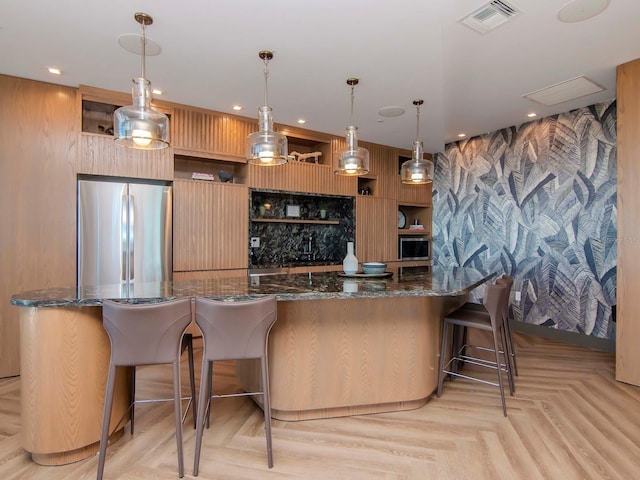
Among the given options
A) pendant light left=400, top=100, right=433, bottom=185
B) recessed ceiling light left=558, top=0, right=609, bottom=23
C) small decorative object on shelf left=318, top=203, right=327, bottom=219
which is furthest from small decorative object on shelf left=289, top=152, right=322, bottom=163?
recessed ceiling light left=558, top=0, right=609, bottom=23

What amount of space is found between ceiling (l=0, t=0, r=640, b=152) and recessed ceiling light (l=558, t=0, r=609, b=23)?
0.13 ft

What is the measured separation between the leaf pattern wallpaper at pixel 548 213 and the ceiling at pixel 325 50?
557 mm

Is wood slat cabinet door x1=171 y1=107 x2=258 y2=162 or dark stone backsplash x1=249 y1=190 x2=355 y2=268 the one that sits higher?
wood slat cabinet door x1=171 y1=107 x2=258 y2=162

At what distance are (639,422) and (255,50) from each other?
3.79m

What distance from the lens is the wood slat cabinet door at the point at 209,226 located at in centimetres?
416

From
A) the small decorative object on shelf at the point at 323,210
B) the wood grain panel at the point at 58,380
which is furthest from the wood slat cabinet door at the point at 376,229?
the wood grain panel at the point at 58,380

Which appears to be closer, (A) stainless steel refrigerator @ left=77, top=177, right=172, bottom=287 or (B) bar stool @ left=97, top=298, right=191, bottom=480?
(B) bar stool @ left=97, top=298, right=191, bottom=480

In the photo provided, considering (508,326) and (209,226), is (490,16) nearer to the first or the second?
(508,326)

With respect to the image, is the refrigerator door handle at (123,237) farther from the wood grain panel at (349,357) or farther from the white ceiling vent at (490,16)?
the white ceiling vent at (490,16)

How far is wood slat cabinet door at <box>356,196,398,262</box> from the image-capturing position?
18.3 feet

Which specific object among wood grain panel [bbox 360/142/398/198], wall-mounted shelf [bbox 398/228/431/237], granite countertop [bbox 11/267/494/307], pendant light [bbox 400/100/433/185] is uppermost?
wood grain panel [bbox 360/142/398/198]

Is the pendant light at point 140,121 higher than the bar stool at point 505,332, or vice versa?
the pendant light at point 140,121

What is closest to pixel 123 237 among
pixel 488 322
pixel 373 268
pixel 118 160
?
pixel 118 160

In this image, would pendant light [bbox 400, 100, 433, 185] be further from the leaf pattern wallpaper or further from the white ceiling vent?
the leaf pattern wallpaper
